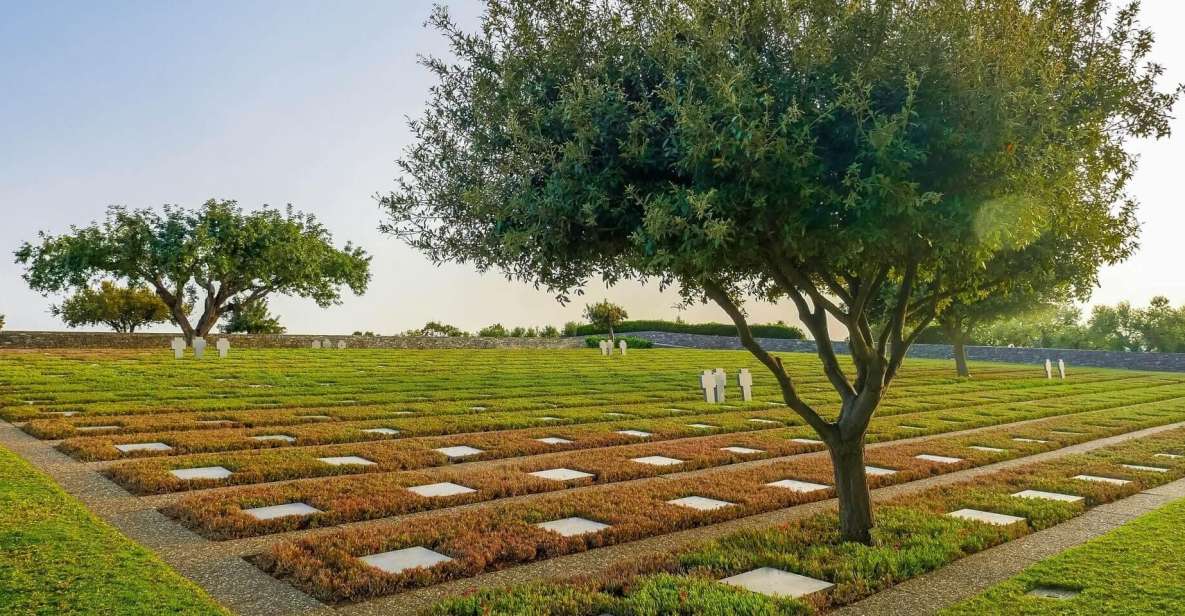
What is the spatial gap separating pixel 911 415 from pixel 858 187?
49.0ft

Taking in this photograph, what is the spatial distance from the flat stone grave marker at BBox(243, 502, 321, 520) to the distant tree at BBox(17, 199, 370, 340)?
129 feet

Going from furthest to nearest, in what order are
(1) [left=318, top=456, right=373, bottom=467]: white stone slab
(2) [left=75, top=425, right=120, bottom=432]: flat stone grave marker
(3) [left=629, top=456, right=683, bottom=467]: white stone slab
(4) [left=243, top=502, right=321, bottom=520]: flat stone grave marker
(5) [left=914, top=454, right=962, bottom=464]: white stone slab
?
(2) [left=75, top=425, right=120, bottom=432]: flat stone grave marker
(5) [left=914, top=454, right=962, bottom=464]: white stone slab
(3) [left=629, top=456, right=683, bottom=467]: white stone slab
(1) [left=318, top=456, right=373, bottom=467]: white stone slab
(4) [left=243, top=502, right=321, bottom=520]: flat stone grave marker

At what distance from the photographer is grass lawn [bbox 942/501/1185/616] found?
5.20 meters

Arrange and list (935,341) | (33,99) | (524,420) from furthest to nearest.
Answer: (935,341) < (33,99) < (524,420)

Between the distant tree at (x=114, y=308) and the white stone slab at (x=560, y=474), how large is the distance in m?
59.2

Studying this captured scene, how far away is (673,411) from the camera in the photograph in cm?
1831

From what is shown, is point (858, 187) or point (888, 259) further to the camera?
point (888, 259)

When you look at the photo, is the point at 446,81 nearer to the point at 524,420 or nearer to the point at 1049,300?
the point at 524,420

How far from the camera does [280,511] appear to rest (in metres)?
7.75

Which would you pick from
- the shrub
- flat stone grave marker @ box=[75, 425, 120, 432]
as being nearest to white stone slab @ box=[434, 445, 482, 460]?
flat stone grave marker @ box=[75, 425, 120, 432]

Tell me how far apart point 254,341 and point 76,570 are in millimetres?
39777

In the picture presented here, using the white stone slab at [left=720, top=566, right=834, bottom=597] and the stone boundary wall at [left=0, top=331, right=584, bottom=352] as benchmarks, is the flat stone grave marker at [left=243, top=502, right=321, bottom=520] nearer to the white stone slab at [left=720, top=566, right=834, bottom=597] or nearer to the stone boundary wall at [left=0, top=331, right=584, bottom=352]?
the white stone slab at [left=720, top=566, right=834, bottom=597]

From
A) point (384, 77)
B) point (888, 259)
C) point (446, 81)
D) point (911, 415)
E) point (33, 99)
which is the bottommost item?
point (911, 415)

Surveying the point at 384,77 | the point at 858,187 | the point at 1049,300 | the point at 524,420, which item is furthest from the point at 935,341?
the point at 858,187
